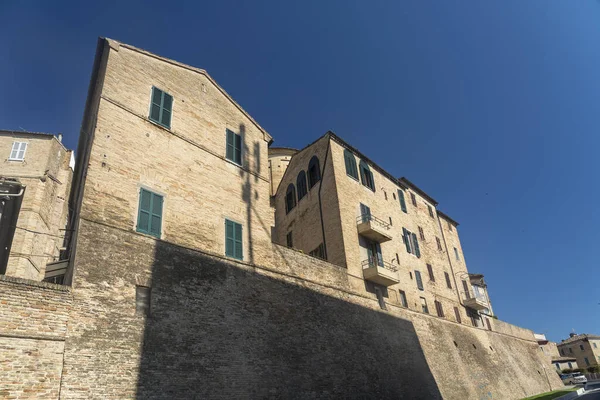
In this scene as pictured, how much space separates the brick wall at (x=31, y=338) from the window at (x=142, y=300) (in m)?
1.90

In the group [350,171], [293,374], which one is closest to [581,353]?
[350,171]

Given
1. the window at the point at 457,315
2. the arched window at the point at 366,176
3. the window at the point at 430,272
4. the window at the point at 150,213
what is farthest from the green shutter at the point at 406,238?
the window at the point at 150,213

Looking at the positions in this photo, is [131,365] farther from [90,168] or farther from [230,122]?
[230,122]

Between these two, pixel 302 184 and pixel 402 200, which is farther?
pixel 402 200

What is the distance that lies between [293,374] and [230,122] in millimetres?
10634

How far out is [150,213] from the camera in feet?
41.2

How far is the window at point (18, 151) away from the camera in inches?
968

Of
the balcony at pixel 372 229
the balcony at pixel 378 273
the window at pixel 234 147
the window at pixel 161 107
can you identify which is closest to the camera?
the window at pixel 161 107

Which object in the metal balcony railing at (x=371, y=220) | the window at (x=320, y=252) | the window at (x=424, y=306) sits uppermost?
the metal balcony railing at (x=371, y=220)

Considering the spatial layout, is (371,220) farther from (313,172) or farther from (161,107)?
(161,107)

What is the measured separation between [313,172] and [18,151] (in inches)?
744

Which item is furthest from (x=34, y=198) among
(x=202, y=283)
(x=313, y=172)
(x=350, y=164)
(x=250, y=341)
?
(x=350, y=164)

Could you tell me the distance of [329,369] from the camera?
1470cm

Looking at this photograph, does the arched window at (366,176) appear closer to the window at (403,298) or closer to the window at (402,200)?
the window at (402,200)
